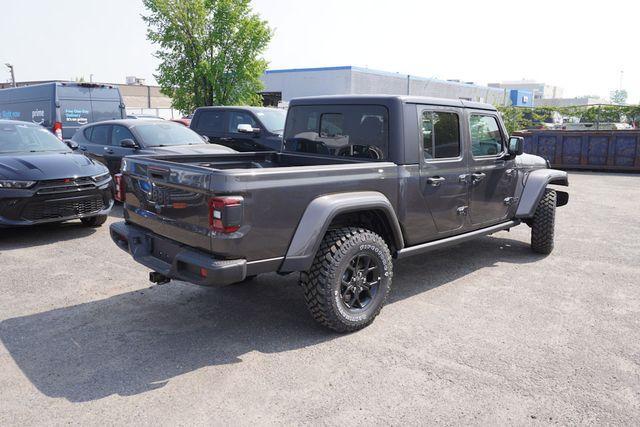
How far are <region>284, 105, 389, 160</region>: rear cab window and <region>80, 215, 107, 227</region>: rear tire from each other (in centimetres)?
366

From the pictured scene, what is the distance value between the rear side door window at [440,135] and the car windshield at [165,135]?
5830 mm

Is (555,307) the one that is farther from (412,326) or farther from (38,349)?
(38,349)

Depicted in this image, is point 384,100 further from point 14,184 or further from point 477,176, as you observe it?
point 14,184

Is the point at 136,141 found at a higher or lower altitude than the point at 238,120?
lower

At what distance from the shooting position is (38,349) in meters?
3.95

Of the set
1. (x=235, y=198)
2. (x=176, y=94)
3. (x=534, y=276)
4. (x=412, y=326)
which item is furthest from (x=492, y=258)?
(x=176, y=94)

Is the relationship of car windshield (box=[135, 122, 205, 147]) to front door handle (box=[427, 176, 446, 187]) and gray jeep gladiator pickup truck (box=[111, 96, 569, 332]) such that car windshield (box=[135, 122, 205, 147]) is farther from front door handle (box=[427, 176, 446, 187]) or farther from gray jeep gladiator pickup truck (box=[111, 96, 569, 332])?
front door handle (box=[427, 176, 446, 187])

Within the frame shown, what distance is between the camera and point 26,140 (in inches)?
316

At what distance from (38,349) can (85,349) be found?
341 millimetres

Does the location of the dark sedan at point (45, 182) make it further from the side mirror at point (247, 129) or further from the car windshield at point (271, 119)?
the car windshield at point (271, 119)

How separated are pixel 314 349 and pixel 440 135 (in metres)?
2.33

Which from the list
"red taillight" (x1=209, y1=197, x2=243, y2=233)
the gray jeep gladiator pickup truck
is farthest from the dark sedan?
"red taillight" (x1=209, y1=197, x2=243, y2=233)

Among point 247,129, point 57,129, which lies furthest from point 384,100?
point 57,129

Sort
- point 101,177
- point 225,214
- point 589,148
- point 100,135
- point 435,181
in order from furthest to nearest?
point 589,148 < point 100,135 < point 101,177 < point 435,181 < point 225,214
